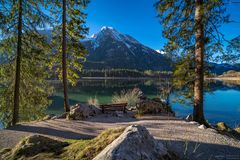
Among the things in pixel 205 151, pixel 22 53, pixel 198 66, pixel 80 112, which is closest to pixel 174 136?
pixel 205 151

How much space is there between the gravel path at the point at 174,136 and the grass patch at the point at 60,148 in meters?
1.55

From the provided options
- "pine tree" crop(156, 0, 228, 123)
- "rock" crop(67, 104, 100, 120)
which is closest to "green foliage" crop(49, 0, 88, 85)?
"rock" crop(67, 104, 100, 120)

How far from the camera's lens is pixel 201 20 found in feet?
24.0

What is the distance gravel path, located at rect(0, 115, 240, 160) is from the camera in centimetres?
425

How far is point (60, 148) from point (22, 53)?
8048 millimetres

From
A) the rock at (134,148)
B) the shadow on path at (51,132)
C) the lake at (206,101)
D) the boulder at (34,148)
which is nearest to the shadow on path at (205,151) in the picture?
the rock at (134,148)

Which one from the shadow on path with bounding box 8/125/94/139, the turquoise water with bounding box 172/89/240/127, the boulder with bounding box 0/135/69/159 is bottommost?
the turquoise water with bounding box 172/89/240/127

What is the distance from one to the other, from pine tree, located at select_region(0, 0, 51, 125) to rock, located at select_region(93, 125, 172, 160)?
887 cm

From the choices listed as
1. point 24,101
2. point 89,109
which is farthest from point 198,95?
point 24,101

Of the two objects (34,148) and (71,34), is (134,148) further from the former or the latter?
(71,34)

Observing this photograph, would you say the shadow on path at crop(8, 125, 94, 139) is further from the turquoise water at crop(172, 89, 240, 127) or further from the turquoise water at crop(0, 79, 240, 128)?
the turquoise water at crop(172, 89, 240, 127)

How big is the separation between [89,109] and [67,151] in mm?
8260

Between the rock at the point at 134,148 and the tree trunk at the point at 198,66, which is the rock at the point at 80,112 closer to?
the tree trunk at the point at 198,66

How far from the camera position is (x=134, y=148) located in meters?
2.69
